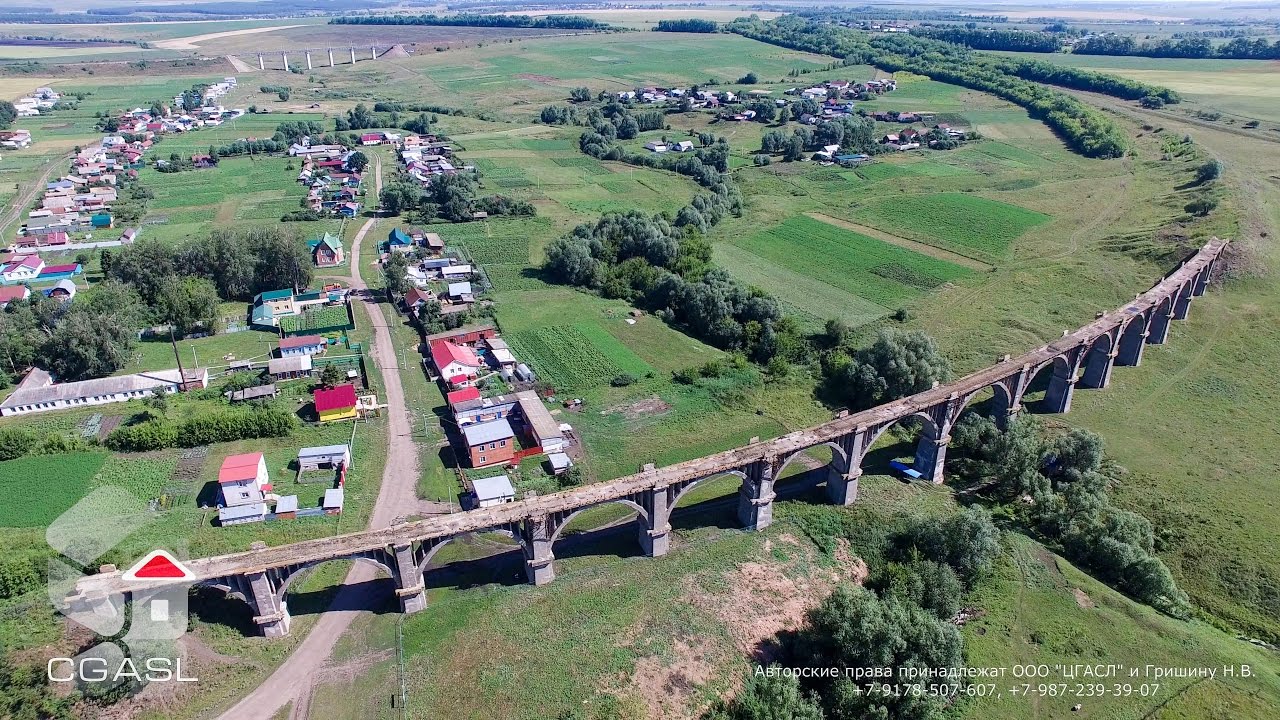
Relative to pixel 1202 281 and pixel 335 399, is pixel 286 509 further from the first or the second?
pixel 1202 281

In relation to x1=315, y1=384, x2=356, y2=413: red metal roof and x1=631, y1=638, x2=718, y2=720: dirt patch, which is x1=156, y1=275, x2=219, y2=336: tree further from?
x1=631, y1=638, x2=718, y2=720: dirt patch

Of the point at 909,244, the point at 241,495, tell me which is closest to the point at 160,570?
the point at 241,495

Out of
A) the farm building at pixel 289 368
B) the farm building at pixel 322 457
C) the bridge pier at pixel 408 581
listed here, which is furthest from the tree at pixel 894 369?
the farm building at pixel 289 368

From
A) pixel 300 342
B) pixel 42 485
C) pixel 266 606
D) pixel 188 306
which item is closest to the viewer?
pixel 266 606

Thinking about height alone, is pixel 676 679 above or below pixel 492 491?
below

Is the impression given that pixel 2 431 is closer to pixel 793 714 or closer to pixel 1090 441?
pixel 793 714

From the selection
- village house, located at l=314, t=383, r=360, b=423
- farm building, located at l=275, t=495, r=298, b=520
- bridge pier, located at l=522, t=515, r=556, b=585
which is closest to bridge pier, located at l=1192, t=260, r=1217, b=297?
bridge pier, located at l=522, t=515, r=556, b=585

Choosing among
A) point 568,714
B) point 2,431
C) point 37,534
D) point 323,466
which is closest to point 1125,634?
point 568,714
